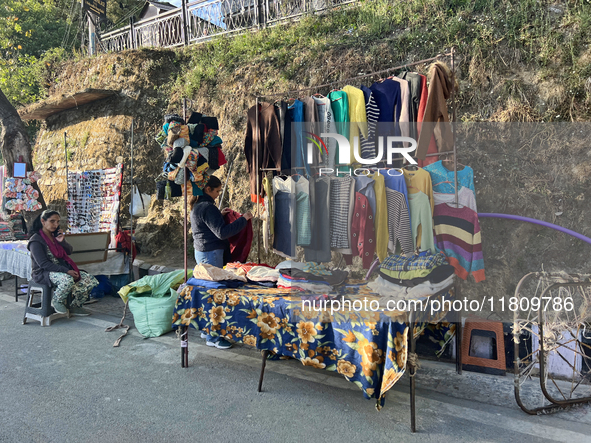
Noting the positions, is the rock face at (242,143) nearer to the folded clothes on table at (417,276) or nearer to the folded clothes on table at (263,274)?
the folded clothes on table at (417,276)

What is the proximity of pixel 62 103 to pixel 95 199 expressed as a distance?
5.97 meters

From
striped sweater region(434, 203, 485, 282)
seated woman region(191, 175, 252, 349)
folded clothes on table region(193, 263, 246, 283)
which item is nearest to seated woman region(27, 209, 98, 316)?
seated woman region(191, 175, 252, 349)

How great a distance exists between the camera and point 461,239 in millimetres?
3975

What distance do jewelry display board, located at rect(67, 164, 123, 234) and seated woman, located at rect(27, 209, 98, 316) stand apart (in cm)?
137

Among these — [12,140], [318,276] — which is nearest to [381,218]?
[318,276]

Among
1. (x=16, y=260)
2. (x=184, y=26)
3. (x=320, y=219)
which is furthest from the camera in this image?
(x=184, y=26)

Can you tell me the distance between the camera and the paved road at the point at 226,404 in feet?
9.79

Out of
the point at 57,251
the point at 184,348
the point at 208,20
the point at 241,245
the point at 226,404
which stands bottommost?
the point at 226,404

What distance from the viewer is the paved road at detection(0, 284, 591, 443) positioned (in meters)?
2.98

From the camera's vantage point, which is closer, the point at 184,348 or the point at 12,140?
the point at 184,348

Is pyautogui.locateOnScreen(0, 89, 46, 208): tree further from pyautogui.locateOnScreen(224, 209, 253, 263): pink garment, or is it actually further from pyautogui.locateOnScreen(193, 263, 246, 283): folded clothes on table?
pyautogui.locateOnScreen(193, 263, 246, 283): folded clothes on table

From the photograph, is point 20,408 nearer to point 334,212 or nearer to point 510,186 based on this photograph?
point 334,212

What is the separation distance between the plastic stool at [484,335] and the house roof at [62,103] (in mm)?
11059

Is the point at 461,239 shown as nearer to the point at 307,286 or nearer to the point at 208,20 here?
the point at 307,286
